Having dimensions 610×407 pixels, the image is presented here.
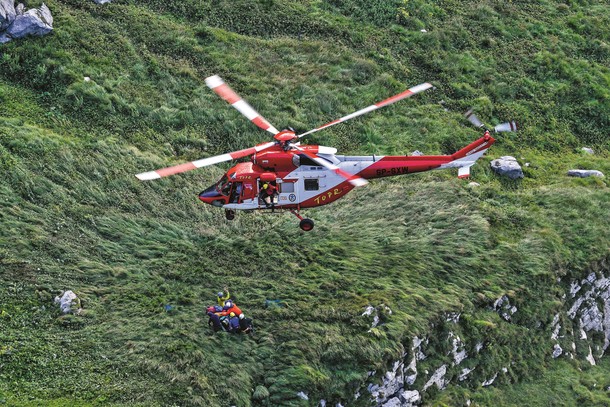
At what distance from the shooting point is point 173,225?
2338cm

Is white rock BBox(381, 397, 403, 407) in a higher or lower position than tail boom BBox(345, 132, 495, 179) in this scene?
lower

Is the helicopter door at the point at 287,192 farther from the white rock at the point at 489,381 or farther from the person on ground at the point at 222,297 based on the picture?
the white rock at the point at 489,381

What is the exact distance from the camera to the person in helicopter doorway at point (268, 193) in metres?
21.1

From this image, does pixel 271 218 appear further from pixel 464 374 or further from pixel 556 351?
pixel 556 351

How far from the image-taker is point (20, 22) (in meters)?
28.8

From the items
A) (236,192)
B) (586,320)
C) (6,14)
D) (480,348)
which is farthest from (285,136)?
(6,14)

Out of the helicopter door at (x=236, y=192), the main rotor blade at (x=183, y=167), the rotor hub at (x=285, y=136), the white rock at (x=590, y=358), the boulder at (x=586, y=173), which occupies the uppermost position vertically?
the main rotor blade at (x=183, y=167)

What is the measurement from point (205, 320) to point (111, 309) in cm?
288

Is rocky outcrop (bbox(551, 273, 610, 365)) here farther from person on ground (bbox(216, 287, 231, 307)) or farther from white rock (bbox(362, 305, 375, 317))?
person on ground (bbox(216, 287, 231, 307))

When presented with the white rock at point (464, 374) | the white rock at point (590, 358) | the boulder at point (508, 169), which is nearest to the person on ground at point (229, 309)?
the white rock at point (464, 374)

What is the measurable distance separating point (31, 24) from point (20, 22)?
18.0 inches

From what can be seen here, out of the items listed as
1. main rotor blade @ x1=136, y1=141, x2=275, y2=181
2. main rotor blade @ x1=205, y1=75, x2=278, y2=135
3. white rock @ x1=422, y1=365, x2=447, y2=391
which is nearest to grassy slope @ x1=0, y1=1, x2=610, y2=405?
white rock @ x1=422, y1=365, x2=447, y2=391

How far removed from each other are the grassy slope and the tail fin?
11.7 feet

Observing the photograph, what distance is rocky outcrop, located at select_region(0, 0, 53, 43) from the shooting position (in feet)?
93.6
